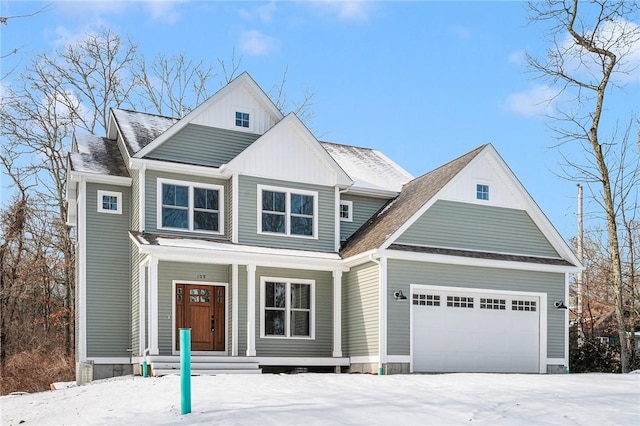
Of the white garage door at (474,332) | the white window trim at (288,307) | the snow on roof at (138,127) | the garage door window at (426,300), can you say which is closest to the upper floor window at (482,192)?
the white garage door at (474,332)

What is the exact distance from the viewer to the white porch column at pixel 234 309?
16734 millimetres

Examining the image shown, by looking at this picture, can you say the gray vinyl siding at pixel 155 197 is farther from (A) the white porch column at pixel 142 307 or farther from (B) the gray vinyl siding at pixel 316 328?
(B) the gray vinyl siding at pixel 316 328

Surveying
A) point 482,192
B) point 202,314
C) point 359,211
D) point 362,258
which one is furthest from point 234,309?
point 482,192

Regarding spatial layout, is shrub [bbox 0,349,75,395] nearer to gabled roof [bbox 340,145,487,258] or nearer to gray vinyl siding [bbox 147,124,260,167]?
gray vinyl siding [bbox 147,124,260,167]

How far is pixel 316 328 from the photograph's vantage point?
1798 centimetres

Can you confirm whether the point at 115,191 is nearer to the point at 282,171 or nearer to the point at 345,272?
the point at 282,171

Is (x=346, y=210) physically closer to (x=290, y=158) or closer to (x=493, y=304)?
(x=290, y=158)

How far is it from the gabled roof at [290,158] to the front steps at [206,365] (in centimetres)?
479

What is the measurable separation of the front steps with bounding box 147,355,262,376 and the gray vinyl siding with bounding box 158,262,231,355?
753 millimetres

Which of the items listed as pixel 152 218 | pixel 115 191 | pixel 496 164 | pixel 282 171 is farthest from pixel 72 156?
pixel 496 164

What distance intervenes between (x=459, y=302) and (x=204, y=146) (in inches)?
303

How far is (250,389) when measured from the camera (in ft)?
36.5

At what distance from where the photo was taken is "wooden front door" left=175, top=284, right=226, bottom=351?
17.0 metres

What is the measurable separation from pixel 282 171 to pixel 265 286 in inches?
120
